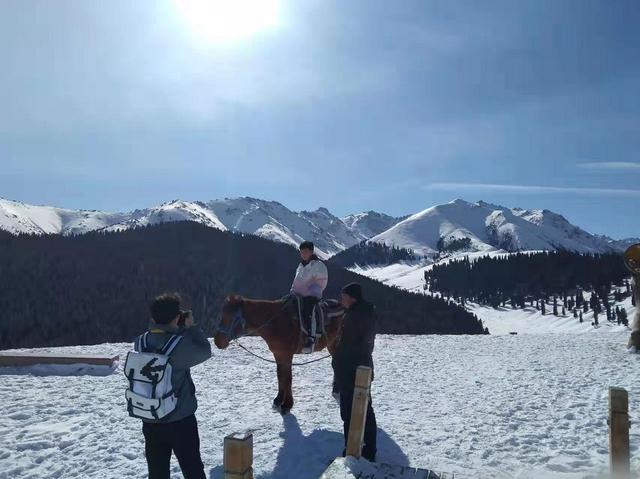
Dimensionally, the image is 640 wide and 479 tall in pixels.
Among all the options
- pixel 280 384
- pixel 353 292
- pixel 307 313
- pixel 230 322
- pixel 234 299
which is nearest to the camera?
pixel 353 292

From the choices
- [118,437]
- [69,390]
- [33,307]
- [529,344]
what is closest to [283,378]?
[118,437]

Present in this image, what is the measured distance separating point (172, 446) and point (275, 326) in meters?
4.52

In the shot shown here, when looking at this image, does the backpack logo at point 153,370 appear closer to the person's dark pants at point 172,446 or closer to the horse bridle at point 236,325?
the person's dark pants at point 172,446

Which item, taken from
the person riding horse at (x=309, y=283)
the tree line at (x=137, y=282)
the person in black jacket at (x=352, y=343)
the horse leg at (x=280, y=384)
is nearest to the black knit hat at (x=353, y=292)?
the person in black jacket at (x=352, y=343)

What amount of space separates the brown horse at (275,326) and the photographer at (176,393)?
13.2ft

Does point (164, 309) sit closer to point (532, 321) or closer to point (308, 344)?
point (308, 344)

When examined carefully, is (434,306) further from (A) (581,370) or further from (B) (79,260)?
(A) (581,370)

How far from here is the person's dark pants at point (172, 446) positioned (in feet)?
16.4

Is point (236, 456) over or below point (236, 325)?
below

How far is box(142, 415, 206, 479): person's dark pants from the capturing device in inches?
197

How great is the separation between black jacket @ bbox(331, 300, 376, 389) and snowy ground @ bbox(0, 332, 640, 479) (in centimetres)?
143

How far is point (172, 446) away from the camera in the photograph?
5066 mm

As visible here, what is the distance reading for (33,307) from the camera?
319 ft

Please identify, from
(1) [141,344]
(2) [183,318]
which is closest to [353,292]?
(2) [183,318]
